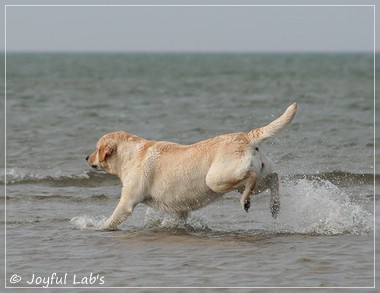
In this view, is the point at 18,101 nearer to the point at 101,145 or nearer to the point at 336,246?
the point at 101,145

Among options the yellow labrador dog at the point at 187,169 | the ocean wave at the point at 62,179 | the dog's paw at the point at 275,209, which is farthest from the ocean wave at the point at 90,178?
the yellow labrador dog at the point at 187,169

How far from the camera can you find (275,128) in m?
8.44

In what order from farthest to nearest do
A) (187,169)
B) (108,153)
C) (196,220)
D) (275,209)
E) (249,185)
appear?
1. (196,220)
2. (108,153)
3. (275,209)
4. (187,169)
5. (249,185)

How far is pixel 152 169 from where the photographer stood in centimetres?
909

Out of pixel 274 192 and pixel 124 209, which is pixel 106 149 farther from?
pixel 274 192

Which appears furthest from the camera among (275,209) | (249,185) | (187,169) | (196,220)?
(196,220)

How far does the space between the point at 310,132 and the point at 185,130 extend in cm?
279

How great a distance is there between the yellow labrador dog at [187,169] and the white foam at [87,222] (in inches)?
10.6

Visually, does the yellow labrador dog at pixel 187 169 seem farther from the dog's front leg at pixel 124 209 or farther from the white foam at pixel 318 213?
the white foam at pixel 318 213

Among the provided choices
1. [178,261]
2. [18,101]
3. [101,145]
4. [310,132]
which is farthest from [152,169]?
[18,101]

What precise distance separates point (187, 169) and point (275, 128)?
3.53 ft

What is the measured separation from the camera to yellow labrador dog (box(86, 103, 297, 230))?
333 inches

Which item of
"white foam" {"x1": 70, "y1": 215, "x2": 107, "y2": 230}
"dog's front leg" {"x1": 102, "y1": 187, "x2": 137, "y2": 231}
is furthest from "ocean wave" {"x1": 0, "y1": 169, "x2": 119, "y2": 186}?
"dog's front leg" {"x1": 102, "y1": 187, "x2": 137, "y2": 231}

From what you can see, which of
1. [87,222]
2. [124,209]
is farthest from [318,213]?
[87,222]
